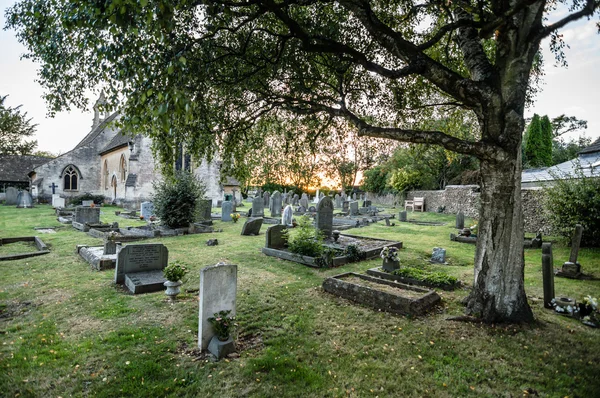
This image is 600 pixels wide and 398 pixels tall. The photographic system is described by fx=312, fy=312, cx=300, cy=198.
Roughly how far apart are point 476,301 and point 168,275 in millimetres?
5600

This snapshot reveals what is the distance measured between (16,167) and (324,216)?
44.7m

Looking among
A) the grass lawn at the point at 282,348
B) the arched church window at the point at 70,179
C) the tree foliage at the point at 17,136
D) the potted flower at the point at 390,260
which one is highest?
the tree foliage at the point at 17,136

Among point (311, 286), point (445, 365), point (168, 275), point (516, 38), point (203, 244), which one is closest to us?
point (445, 365)

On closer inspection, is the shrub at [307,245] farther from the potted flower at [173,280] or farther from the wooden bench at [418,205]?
the wooden bench at [418,205]

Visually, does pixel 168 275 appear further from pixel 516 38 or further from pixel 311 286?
pixel 516 38

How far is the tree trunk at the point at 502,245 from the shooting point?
480cm

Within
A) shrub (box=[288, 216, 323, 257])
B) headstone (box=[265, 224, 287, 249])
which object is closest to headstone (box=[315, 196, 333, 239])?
headstone (box=[265, 224, 287, 249])

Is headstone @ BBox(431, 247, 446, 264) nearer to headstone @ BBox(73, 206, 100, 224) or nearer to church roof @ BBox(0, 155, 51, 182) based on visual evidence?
headstone @ BBox(73, 206, 100, 224)

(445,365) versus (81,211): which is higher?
(81,211)

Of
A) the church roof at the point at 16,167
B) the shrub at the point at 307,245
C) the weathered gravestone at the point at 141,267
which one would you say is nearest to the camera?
the weathered gravestone at the point at 141,267

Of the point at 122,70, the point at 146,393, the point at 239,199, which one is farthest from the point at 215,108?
the point at 239,199

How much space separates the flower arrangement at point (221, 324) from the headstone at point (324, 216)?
813cm

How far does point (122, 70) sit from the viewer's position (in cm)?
411

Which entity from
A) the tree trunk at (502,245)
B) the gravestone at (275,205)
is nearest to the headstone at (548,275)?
the tree trunk at (502,245)
